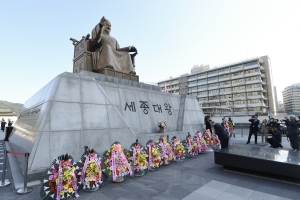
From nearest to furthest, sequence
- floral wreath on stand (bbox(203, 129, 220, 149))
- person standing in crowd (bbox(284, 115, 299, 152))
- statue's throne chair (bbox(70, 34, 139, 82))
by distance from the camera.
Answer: person standing in crowd (bbox(284, 115, 299, 152)), statue's throne chair (bbox(70, 34, 139, 82)), floral wreath on stand (bbox(203, 129, 220, 149))

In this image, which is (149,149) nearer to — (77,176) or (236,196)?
(77,176)

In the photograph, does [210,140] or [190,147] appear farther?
[210,140]

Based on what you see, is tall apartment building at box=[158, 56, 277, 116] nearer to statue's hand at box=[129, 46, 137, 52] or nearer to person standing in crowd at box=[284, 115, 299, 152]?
person standing in crowd at box=[284, 115, 299, 152]

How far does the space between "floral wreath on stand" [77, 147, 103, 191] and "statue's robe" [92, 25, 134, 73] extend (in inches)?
239

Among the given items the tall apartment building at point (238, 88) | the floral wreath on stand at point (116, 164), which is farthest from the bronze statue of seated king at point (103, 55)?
the tall apartment building at point (238, 88)

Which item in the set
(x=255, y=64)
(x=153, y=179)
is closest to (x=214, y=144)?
(x=153, y=179)

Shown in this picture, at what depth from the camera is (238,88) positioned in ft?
191

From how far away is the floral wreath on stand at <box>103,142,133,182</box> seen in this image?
15.6 ft

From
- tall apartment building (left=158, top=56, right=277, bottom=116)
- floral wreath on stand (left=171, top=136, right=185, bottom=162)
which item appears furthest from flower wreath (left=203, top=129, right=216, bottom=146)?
tall apartment building (left=158, top=56, right=277, bottom=116)

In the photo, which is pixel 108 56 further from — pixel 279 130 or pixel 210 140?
pixel 279 130

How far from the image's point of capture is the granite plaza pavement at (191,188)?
3.94 metres

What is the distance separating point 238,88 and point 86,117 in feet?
204

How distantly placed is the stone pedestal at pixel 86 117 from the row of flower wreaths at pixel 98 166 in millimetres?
1251

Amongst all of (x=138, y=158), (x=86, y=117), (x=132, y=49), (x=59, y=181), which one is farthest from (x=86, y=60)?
(x=59, y=181)
